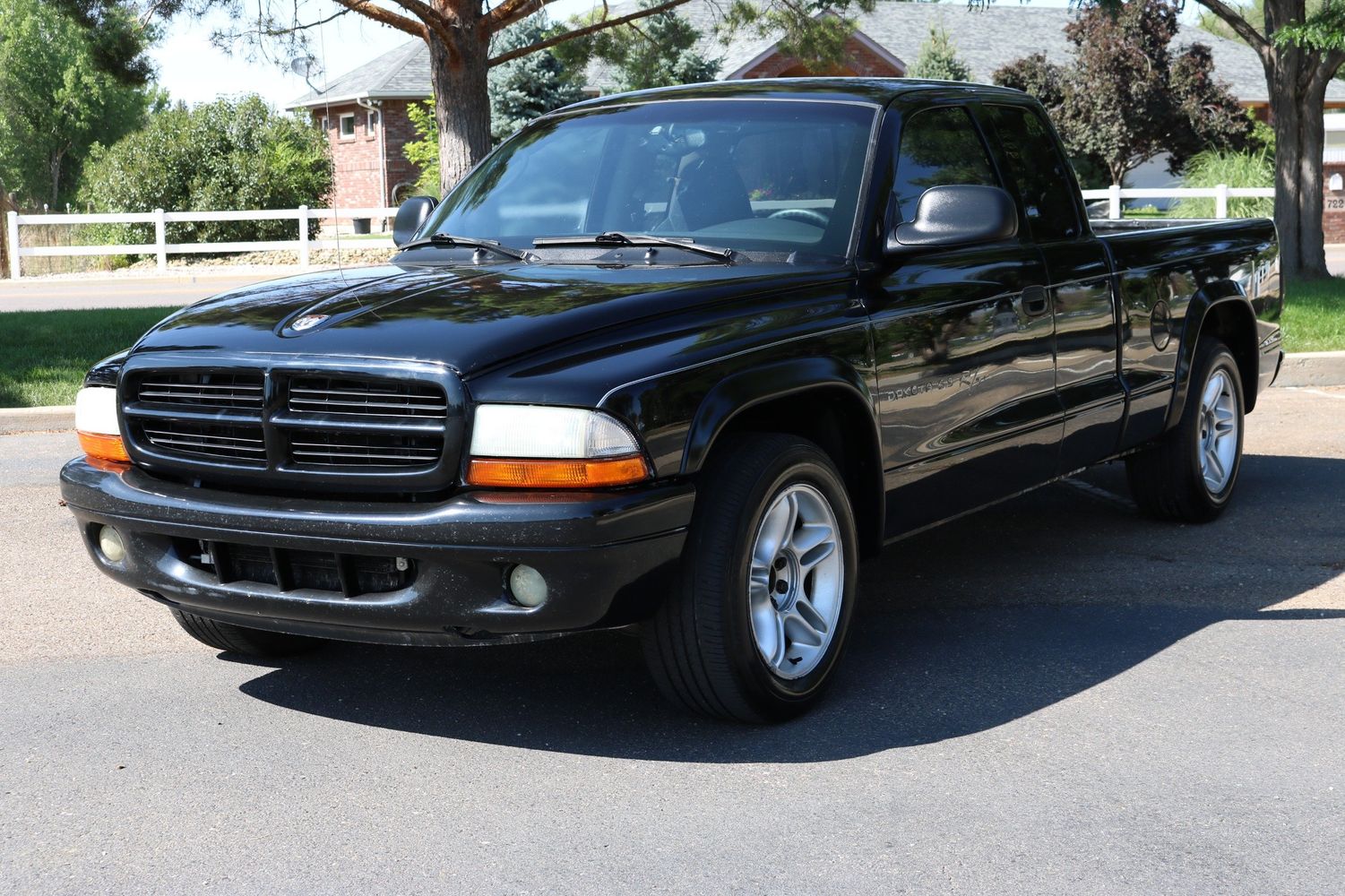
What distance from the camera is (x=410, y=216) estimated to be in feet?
20.4

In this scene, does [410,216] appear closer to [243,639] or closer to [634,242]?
[634,242]

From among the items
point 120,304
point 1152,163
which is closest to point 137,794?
point 120,304

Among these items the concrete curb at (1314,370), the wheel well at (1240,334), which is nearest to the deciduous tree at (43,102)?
the concrete curb at (1314,370)

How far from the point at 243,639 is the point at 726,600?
71.9 inches

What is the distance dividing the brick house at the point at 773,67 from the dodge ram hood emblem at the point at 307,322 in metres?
31.6

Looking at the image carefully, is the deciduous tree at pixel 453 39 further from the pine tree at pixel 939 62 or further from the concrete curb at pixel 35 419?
the pine tree at pixel 939 62

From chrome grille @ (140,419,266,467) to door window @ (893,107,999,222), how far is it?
2.20 meters

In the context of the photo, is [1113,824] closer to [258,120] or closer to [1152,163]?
[258,120]

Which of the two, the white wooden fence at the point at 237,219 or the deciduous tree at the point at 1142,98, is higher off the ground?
the deciduous tree at the point at 1142,98

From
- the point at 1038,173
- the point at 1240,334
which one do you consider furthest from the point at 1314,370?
the point at 1038,173

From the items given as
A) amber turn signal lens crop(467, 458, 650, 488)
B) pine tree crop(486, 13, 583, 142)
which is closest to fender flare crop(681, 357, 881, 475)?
amber turn signal lens crop(467, 458, 650, 488)

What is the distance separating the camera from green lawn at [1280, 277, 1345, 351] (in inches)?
485

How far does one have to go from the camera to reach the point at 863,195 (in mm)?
4984

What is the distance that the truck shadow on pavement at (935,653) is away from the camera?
4.46 metres
